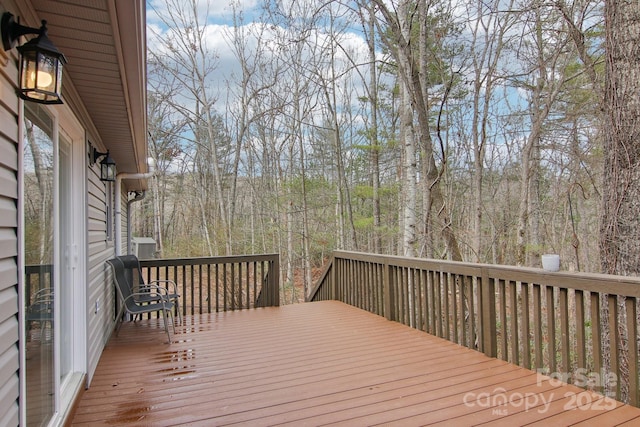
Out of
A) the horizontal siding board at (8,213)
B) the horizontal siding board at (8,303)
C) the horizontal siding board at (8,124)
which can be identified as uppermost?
the horizontal siding board at (8,124)

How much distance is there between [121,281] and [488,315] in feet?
13.0

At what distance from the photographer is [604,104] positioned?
3244 millimetres

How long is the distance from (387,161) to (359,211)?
1835 millimetres

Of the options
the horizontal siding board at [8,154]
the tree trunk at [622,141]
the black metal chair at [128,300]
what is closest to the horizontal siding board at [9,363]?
the horizontal siding board at [8,154]

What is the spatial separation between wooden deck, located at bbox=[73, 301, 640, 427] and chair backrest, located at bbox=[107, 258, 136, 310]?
425mm

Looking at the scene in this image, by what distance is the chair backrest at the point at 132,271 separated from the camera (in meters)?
4.83

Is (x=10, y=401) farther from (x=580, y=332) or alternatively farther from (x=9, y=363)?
(x=580, y=332)

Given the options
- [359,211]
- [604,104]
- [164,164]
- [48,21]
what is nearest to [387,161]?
[359,211]

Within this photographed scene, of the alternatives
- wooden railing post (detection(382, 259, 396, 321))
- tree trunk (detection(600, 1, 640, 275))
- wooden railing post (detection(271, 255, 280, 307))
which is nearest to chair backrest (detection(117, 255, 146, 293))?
wooden railing post (detection(271, 255, 280, 307))

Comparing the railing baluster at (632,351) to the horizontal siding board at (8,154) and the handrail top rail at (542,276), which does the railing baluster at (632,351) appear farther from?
the horizontal siding board at (8,154)

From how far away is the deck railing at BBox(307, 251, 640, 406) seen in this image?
2383 mm

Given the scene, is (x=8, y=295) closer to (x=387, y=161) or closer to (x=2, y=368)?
(x=2, y=368)

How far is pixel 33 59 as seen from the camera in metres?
1.44

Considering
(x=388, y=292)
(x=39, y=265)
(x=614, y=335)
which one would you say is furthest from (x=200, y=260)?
(x=614, y=335)
